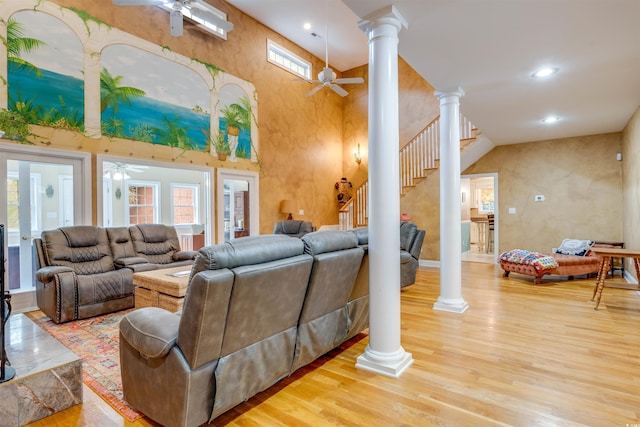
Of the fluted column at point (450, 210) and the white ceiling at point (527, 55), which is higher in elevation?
the white ceiling at point (527, 55)

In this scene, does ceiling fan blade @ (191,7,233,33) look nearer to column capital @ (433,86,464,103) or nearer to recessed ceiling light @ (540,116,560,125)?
column capital @ (433,86,464,103)

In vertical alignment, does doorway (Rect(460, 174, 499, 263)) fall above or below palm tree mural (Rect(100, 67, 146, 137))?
below

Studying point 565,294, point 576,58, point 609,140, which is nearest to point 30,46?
point 576,58

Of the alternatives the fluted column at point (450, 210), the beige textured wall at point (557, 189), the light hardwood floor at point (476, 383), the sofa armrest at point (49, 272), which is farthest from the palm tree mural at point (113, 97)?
the beige textured wall at point (557, 189)

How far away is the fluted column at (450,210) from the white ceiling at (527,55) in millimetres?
351

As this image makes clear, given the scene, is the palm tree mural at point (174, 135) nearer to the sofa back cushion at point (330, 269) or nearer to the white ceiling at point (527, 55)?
the white ceiling at point (527, 55)

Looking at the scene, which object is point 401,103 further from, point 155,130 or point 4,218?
point 4,218

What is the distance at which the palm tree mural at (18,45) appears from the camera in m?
4.11

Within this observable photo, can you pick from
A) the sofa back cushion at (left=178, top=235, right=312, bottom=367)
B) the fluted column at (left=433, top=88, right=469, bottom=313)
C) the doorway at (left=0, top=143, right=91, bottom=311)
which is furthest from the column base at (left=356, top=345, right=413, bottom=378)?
the doorway at (left=0, top=143, right=91, bottom=311)

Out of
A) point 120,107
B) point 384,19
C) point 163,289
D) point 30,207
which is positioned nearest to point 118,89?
point 120,107

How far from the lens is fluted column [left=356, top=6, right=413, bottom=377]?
8.12ft

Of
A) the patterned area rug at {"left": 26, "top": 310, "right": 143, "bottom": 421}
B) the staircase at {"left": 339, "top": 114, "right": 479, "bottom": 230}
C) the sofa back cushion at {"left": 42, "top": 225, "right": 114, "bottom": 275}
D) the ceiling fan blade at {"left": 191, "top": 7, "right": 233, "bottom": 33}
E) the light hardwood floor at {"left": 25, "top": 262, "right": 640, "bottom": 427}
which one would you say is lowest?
the patterned area rug at {"left": 26, "top": 310, "right": 143, "bottom": 421}

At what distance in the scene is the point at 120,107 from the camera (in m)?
5.11

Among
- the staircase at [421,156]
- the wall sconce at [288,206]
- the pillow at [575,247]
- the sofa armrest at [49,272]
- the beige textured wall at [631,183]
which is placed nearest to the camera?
the sofa armrest at [49,272]
